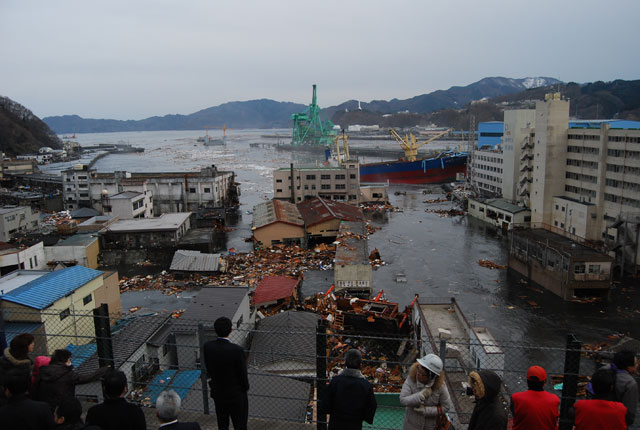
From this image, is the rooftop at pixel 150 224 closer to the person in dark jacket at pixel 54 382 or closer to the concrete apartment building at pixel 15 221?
the concrete apartment building at pixel 15 221

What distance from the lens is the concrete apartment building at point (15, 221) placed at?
16953 millimetres

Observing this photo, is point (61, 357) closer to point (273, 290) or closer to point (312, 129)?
point (273, 290)

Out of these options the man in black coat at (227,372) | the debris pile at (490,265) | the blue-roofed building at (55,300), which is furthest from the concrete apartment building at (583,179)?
the man in black coat at (227,372)

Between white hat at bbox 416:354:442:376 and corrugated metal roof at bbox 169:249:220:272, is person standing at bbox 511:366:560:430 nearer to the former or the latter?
white hat at bbox 416:354:442:376

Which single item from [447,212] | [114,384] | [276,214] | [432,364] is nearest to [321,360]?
[432,364]

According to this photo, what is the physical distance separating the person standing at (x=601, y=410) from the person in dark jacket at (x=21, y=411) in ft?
8.15

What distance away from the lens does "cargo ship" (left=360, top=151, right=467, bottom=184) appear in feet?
120

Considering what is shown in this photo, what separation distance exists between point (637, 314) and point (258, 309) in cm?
902

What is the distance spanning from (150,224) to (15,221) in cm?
510

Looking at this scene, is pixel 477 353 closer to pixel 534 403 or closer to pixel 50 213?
pixel 534 403

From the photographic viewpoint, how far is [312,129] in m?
66.8

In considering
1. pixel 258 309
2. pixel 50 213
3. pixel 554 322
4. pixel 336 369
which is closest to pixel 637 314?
pixel 554 322

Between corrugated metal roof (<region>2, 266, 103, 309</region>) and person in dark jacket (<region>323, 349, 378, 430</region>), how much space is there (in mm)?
7185

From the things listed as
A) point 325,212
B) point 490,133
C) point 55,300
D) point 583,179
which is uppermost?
point 490,133
